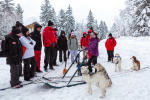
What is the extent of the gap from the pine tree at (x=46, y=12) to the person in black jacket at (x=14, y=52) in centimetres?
3648

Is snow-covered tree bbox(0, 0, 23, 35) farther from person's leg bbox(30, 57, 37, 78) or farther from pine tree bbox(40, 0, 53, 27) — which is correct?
person's leg bbox(30, 57, 37, 78)

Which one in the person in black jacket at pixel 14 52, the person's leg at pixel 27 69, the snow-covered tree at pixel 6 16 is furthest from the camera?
the snow-covered tree at pixel 6 16

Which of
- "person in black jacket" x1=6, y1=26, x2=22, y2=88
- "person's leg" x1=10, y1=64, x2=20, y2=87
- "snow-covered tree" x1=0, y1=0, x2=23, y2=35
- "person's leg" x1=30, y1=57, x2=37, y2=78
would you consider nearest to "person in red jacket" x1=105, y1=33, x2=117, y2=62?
"person's leg" x1=30, y1=57, x2=37, y2=78

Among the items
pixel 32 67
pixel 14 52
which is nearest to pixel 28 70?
pixel 32 67

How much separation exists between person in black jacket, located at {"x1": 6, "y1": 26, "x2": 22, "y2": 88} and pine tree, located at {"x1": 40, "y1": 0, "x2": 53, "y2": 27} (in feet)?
120

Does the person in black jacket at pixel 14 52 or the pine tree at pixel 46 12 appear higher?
the pine tree at pixel 46 12

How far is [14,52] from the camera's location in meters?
4.74

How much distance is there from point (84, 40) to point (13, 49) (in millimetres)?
5768

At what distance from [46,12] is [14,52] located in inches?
1485

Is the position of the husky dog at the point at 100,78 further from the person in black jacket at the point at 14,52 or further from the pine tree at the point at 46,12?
the pine tree at the point at 46,12

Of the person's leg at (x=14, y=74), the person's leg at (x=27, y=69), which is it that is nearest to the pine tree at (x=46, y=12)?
the person's leg at (x=27, y=69)

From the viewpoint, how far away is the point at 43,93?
14.4ft

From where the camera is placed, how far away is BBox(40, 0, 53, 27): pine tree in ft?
131

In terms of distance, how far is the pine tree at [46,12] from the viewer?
1571 inches
